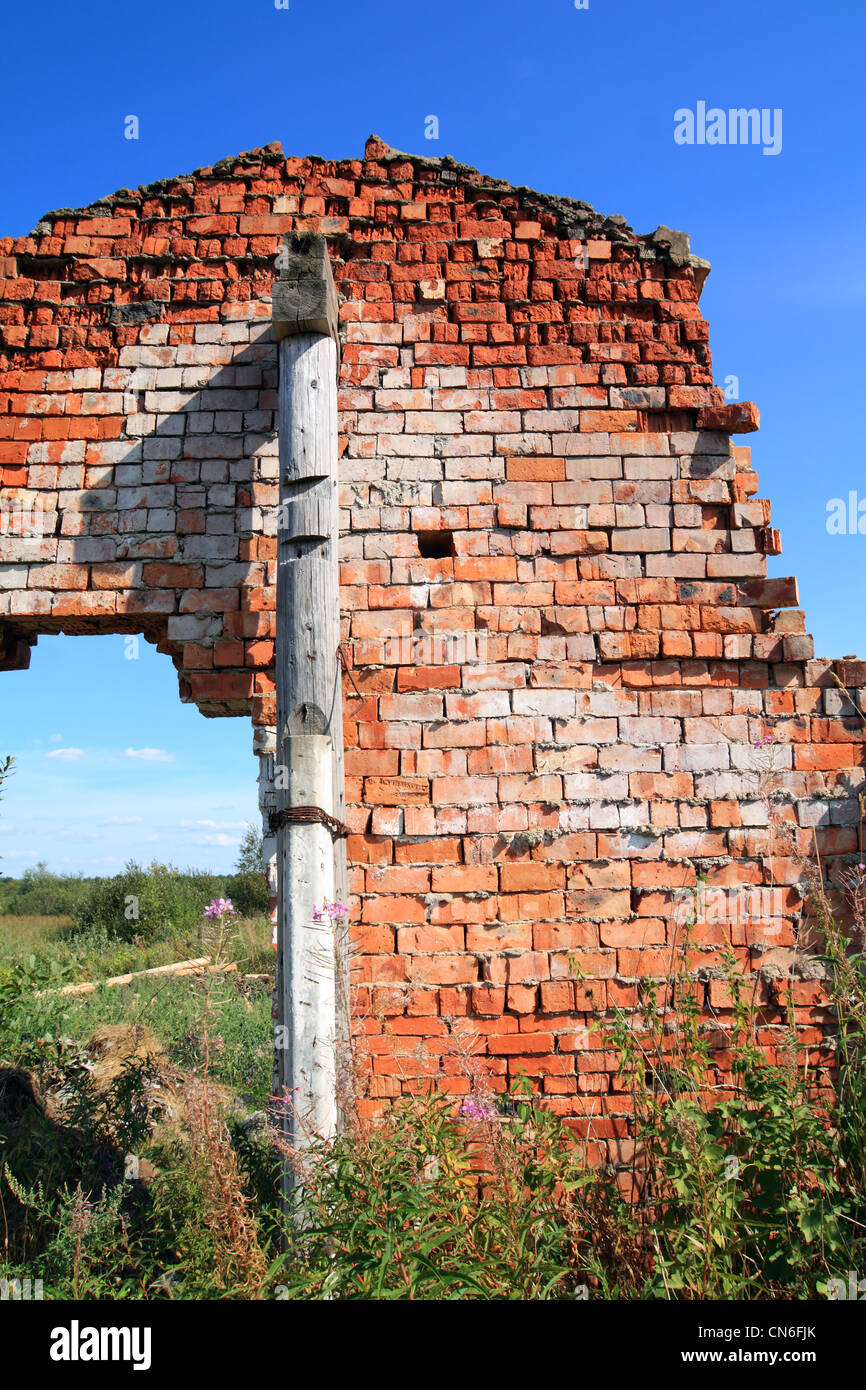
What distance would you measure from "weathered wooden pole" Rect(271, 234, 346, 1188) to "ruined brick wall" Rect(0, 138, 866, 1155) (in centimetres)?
47

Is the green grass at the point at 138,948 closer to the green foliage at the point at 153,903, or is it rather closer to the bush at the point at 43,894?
the green foliage at the point at 153,903

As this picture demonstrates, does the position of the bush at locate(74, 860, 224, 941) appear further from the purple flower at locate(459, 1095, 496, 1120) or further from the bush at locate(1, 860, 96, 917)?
the purple flower at locate(459, 1095, 496, 1120)

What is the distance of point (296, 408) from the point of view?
3.63 m

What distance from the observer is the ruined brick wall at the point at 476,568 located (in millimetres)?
3752

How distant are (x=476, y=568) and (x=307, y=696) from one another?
43.8 inches

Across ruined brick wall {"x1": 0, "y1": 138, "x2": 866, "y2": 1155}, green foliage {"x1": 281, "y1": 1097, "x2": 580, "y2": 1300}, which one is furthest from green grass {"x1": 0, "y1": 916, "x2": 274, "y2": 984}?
green foliage {"x1": 281, "y1": 1097, "x2": 580, "y2": 1300}

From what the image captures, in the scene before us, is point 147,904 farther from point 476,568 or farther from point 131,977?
point 476,568

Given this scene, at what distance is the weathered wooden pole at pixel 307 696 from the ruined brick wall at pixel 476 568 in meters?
0.47

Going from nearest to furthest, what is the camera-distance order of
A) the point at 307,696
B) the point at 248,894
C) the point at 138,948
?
the point at 307,696 → the point at 138,948 → the point at 248,894

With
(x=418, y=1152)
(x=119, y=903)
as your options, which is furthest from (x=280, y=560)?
(x=119, y=903)

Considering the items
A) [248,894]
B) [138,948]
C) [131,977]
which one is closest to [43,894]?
[248,894]

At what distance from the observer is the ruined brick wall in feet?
12.3

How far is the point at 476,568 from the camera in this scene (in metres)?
4.00

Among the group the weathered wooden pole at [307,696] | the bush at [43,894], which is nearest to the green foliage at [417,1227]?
the weathered wooden pole at [307,696]
